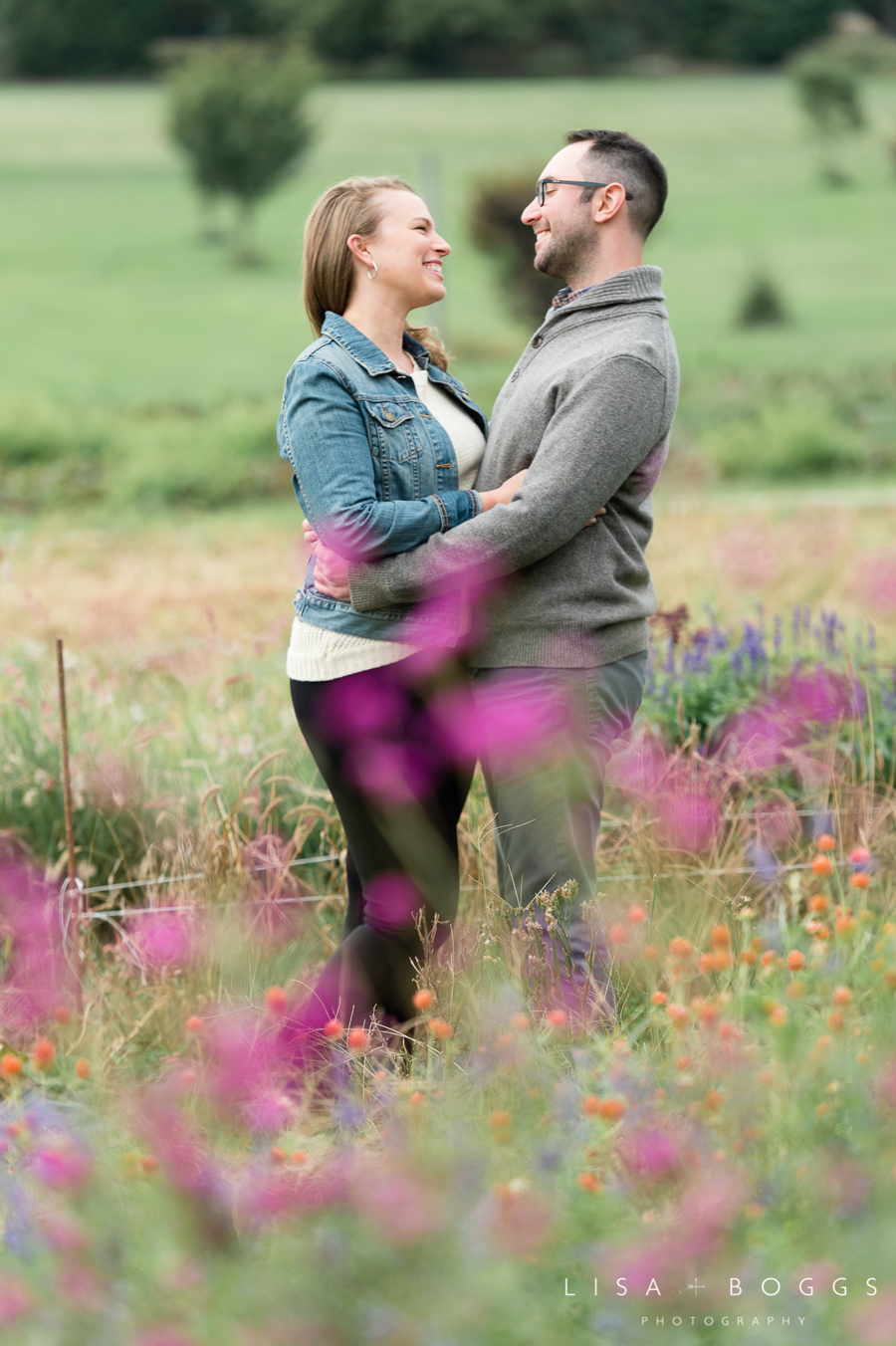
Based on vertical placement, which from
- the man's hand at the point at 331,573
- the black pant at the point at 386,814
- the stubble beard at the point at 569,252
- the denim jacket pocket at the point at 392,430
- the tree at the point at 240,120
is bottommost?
the black pant at the point at 386,814

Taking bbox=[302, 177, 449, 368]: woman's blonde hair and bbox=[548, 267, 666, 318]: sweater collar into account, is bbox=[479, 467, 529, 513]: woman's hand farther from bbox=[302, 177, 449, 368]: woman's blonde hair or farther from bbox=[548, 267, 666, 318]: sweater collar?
bbox=[302, 177, 449, 368]: woman's blonde hair

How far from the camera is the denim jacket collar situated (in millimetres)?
2479

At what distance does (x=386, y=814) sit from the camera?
2.58 m

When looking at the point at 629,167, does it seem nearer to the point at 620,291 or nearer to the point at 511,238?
the point at 620,291

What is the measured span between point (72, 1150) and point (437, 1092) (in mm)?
608

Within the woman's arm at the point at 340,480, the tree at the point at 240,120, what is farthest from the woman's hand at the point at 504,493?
the tree at the point at 240,120

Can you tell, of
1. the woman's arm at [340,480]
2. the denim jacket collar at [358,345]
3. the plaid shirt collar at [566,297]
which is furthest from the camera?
the plaid shirt collar at [566,297]

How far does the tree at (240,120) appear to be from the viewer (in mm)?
28797

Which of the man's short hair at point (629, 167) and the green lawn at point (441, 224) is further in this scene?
the green lawn at point (441, 224)

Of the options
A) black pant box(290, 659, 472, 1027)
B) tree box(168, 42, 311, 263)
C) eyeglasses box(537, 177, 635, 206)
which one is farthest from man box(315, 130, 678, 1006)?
tree box(168, 42, 311, 263)

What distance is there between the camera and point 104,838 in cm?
370

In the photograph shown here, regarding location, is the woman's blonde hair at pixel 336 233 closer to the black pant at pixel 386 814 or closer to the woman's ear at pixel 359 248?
the woman's ear at pixel 359 248

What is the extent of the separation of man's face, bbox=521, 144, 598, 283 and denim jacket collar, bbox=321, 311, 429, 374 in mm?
383

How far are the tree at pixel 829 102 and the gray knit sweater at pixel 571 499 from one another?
3887cm
